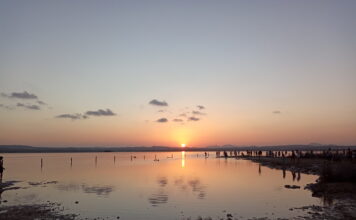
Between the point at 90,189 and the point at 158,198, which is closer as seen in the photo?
the point at 158,198

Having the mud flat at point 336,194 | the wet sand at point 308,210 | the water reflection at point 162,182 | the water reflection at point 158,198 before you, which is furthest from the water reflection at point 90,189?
the mud flat at point 336,194

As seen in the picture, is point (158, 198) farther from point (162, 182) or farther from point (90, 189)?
point (162, 182)

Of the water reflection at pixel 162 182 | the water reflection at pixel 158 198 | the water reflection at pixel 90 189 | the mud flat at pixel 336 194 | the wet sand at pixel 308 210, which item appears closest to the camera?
the wet sand at pixel 308 210

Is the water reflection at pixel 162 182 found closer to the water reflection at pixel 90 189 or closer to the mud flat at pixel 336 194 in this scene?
the water reflection at pixel 90 189

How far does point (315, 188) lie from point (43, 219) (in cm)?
2607

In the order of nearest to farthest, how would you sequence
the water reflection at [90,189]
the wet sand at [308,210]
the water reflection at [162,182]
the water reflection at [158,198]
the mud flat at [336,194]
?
the wet sand at [308,210]
the mud flat at [336,194]
the water reflection at [158,198]
the water reflection at [90,189]
the water reflection at [162,182]

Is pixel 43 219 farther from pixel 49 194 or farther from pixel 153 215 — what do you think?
pixel 49 194

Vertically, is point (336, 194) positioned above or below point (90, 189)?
above

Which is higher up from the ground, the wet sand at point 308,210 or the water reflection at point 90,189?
the wet sand at point 308,210

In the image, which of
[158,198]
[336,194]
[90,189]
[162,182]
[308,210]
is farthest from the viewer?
[162,182]

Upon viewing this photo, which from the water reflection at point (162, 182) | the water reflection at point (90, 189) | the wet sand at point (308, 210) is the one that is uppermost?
the wet sand at point (308, 210)

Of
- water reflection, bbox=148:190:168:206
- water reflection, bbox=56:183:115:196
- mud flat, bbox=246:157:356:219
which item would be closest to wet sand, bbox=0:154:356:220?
mud flat, bbox=246:157:356:219

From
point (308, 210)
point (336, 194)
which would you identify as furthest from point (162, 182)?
point (308, 210)

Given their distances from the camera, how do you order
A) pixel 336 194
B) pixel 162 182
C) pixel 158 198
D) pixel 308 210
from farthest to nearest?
pixel 162 182 < pixel 158 198 < pixel 336 194 < pixel 308 210
